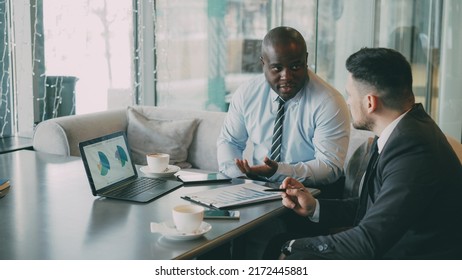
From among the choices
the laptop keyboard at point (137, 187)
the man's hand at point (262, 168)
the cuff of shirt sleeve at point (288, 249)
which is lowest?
the cuff of shirt sleeve at point (288, 249)

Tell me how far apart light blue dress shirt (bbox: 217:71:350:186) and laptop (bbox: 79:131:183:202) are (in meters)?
0.54

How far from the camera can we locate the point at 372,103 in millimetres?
1680

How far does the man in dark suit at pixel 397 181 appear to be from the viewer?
1490 mm

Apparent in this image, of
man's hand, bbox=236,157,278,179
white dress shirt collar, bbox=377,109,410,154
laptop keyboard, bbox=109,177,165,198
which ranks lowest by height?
laptop keyboard, bbox=109,177,165,198

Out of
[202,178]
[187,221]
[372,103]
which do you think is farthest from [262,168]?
[187,221]

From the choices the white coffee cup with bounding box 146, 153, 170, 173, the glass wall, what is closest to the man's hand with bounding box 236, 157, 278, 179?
the white coffee cup with bounding box 146, 153, 170, 173

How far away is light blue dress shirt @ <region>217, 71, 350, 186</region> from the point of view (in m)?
2.44

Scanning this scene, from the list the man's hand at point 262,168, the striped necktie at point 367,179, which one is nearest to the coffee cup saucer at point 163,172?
the man's hand at point 262,168

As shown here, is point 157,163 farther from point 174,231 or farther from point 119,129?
Result: point 119,129

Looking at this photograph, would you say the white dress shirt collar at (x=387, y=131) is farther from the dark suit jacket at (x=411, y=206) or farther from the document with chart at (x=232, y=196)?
the document with chart at (x=232, y=196)

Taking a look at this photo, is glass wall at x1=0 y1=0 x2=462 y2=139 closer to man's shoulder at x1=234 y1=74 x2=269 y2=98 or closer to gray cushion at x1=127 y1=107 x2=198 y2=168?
gray cushion at x1=127 y1=107 x2=198 y2=168

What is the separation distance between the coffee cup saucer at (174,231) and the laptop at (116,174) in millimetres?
327
